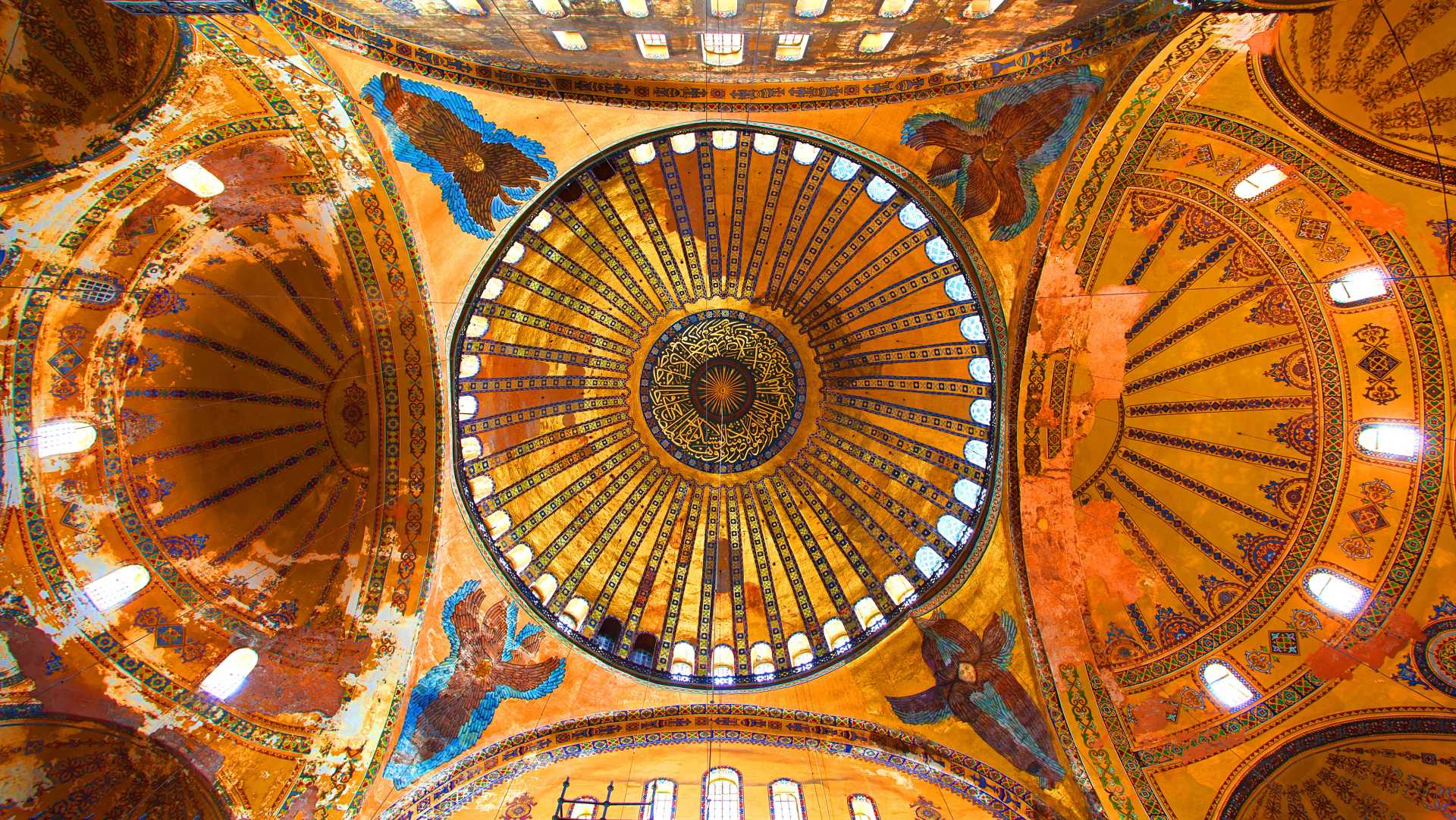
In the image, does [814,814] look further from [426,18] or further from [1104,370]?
[426,18]

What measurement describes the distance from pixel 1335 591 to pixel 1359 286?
4211 millimetres

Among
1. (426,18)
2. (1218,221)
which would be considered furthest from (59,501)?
(1218,221)

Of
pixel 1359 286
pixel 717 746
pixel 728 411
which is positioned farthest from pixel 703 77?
pixel 717 746

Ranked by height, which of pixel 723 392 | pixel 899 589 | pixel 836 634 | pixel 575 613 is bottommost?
pixel 836 634

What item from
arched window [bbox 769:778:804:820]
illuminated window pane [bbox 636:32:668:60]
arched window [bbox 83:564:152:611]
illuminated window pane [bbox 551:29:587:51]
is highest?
illuminated window pane [bbox 636:32:668:60]

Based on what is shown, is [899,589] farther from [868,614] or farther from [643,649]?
[643,649]

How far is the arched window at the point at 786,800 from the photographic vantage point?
1085cm

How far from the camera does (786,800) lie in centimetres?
1106

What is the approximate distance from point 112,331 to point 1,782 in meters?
5.46

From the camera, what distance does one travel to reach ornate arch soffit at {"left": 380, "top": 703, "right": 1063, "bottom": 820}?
10.1m

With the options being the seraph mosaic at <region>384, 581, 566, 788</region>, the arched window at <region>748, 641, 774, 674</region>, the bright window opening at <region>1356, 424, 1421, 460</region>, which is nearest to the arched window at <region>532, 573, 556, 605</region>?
the seraph mosaic at <region>384, 581, 566, 788</region>

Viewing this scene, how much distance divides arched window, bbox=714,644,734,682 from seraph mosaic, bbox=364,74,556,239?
9.00 metres

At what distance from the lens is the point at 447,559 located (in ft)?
35.6

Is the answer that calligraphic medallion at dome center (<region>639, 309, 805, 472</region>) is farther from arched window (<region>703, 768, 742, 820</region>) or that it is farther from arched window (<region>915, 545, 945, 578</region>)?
arched window (<region>703, 768, 742, 820</region>)
